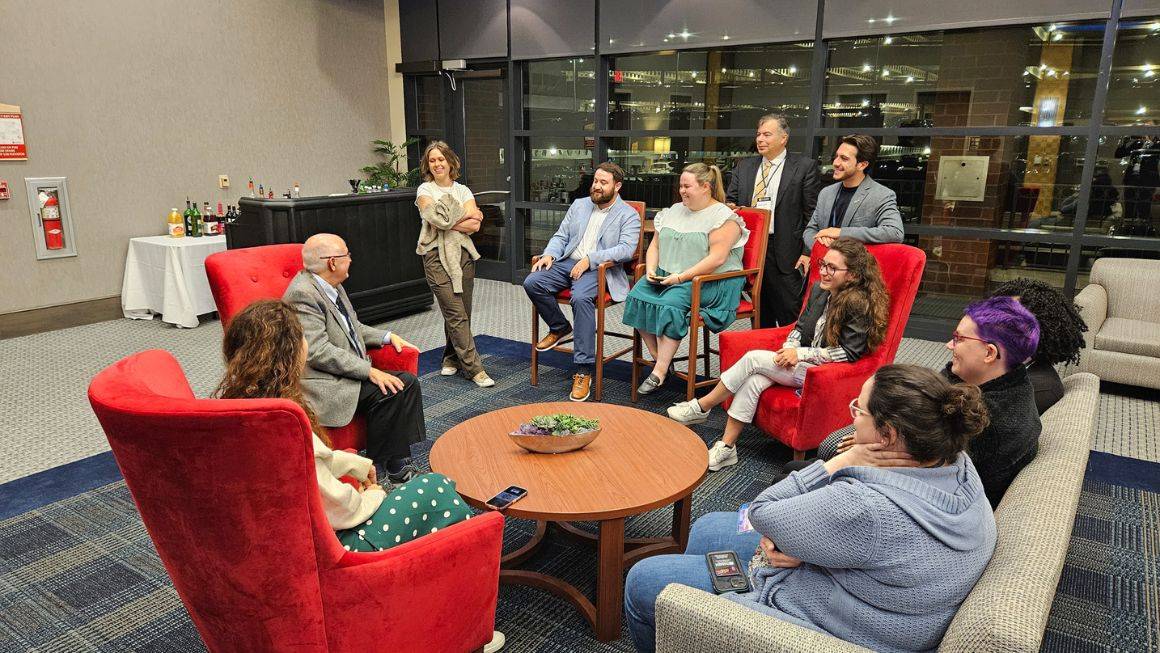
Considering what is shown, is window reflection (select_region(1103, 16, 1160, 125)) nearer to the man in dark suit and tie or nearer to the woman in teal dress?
the man in dark suit and tie

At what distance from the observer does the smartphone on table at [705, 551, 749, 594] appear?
1.58 m

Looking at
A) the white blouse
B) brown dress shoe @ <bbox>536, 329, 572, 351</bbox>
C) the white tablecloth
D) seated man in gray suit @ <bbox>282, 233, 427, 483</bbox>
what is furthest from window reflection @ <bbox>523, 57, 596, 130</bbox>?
the white blouse

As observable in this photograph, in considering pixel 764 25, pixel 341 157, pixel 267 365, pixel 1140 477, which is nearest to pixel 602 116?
pixel 764 25

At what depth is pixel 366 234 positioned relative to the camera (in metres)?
5.66

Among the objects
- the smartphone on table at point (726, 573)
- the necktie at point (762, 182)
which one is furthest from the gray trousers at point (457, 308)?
the smartphone on table at point (726, 573)

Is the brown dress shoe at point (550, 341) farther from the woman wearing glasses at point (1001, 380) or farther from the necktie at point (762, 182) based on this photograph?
the woman wearing glasses at point (1001, 380)

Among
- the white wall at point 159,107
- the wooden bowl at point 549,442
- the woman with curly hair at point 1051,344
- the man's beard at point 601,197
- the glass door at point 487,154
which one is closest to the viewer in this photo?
the woman with curly hair at point 1051,344

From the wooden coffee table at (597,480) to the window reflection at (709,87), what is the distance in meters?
4.04

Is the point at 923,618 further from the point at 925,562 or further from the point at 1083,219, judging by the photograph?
the point at 1083,219

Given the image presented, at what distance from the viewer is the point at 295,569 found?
1.34 meters

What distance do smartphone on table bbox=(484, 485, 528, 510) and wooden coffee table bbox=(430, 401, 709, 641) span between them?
17mm

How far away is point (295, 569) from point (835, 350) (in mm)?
2350

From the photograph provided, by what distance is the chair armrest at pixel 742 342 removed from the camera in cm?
340

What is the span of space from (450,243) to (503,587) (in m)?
2.36
